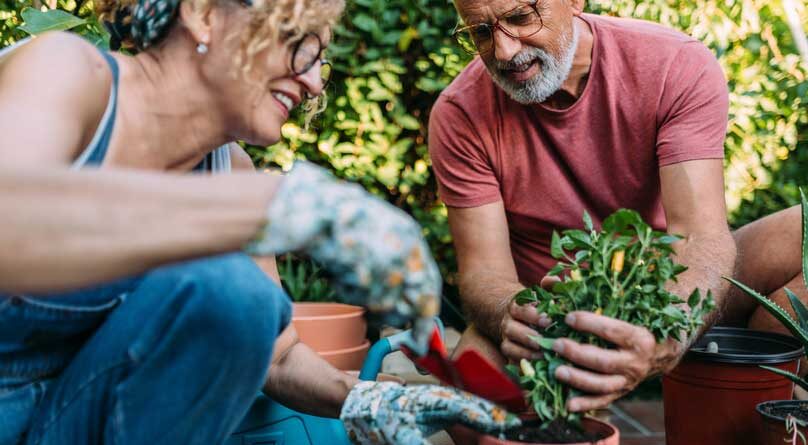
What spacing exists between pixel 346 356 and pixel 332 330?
103mm

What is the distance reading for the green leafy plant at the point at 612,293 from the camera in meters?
1.52

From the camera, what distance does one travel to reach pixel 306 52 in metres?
1.45

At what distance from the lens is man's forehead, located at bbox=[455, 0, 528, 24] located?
82.1 inches

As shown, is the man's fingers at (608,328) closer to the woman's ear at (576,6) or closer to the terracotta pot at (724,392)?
the terracotta pot at (724,392)

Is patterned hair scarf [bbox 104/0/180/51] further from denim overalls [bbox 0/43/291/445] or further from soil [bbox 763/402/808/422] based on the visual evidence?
soil [bbox 763/402/808/422]

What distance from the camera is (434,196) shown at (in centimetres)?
345

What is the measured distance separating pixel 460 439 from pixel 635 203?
0.97m

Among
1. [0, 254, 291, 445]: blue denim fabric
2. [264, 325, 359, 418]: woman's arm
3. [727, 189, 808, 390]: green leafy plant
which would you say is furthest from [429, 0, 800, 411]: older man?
[0, 254, 291, 445]: blue denim fabric

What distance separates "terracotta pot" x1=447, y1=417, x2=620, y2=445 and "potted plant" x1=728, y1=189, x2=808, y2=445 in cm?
37

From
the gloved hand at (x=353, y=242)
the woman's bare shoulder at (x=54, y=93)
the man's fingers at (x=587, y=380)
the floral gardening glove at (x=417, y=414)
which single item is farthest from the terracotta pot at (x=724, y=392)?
the woman's bare shoulder at (x=54, y=93)

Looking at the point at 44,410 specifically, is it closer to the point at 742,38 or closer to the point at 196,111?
the point at 196,111

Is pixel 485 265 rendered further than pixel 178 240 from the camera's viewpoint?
Yes

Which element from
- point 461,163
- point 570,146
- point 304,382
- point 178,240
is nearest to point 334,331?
point 461,163

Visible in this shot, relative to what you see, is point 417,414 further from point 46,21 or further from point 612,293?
point 46,21
